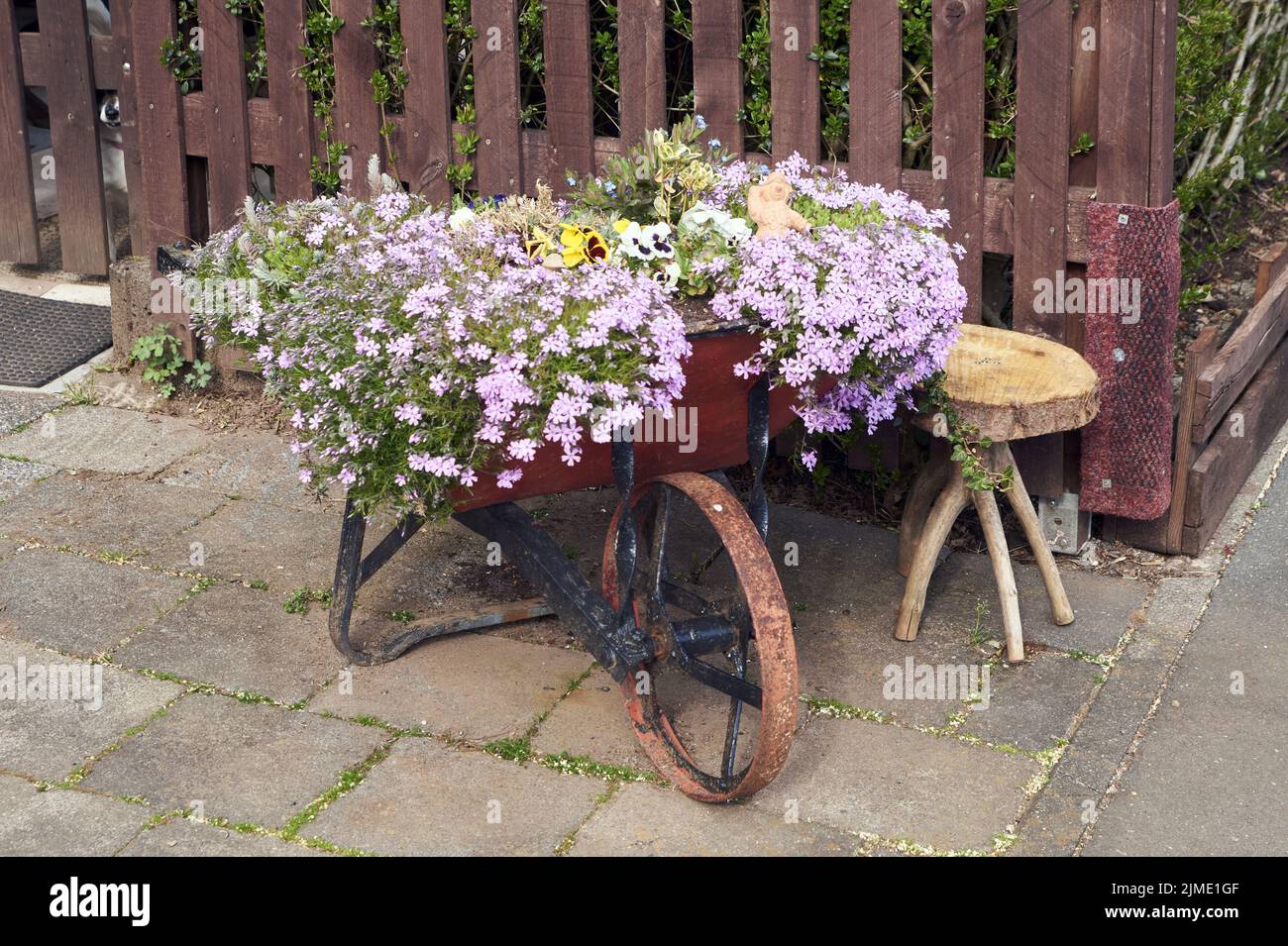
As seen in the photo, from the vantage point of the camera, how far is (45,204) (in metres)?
6.91

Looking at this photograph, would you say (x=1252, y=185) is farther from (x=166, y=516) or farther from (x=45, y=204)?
(x=45, y=204)

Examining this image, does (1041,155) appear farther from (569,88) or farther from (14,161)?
(14,161)

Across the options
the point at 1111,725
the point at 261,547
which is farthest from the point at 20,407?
the point at 1111,725

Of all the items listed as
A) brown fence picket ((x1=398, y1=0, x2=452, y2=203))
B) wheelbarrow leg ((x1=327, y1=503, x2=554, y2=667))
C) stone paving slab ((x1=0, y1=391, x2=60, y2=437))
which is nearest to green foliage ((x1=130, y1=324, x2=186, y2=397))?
stone paving slab ((x1=0, y1=391, x2=60, y2=437))

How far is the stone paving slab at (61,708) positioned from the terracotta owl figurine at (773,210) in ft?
6.15

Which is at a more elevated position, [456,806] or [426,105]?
[426,105]

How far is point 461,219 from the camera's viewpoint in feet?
11.2

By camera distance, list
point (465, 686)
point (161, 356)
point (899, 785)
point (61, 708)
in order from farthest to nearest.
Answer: point (161, 356), point (465, 686), point (61, 708), point (899, 785)

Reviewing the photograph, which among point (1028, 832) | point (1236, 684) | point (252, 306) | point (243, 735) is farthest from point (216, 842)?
point (1236, 684)

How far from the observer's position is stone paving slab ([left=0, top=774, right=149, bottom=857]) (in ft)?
10.4

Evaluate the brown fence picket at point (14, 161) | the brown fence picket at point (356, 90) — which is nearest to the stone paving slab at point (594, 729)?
the brown fence picket at point (356, 90)

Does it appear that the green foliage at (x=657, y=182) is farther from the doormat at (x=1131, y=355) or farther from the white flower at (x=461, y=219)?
the doormat at (x=1131, y=355)

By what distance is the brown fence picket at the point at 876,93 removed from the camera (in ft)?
13.6

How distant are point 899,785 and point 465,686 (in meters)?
1.13
